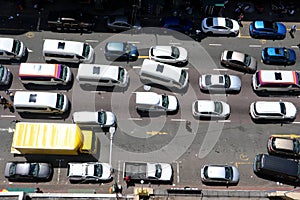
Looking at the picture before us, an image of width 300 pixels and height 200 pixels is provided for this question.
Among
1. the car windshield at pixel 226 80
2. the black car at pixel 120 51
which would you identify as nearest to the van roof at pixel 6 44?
the black car at pixel 120 51

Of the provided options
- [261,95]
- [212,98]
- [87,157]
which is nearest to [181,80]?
[212,98]

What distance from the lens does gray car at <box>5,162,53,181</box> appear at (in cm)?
4284

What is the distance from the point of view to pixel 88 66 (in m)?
47.7

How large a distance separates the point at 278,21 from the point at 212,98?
15653 mm

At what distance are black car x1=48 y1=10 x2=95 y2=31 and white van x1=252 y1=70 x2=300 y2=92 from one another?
23.0 metres

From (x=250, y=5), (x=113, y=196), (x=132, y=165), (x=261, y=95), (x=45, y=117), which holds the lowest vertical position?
(x=113, y=196)

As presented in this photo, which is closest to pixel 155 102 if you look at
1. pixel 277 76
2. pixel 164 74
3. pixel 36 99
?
pixel 164 74

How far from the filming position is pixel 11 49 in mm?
48656

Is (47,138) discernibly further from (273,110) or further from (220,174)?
(273,110)

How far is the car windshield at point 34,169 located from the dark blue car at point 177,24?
2467cm

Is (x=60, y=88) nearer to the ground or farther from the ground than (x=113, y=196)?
farther from the ground

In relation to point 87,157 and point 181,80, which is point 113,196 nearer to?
point 87,157

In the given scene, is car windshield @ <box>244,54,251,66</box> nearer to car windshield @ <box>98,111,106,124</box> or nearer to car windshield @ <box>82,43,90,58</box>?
car windshield @ <box>98,111,106,124</box>

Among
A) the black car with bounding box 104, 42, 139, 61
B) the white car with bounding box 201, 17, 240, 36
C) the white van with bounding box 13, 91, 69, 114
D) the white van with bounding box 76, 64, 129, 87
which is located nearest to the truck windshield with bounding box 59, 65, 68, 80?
the white van with bounding box 76, 64, 129, 87
